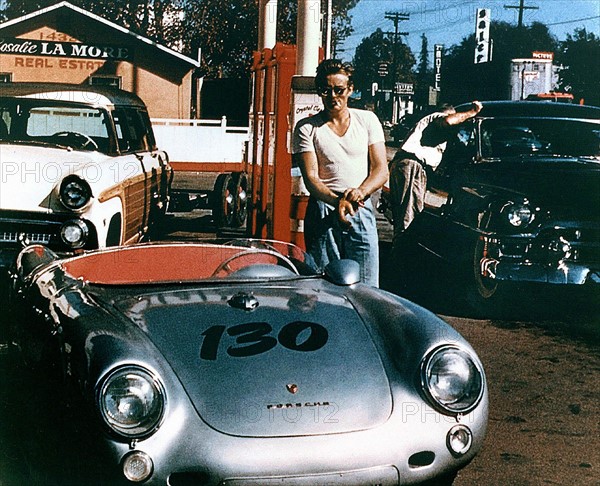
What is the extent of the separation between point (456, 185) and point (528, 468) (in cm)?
355

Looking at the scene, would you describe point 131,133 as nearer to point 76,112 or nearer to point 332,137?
point 76,112

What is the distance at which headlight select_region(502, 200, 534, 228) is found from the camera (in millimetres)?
5898

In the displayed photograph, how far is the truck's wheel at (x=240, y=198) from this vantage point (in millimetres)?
9664

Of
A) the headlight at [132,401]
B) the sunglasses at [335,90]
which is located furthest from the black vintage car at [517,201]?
the headlight at [132,401]

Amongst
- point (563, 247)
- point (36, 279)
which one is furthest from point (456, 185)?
point (36, 279)

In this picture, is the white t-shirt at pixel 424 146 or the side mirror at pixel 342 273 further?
the white t-shirt at pixel 424 146

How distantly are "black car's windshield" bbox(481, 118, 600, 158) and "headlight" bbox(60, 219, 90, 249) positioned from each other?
10.3 feet

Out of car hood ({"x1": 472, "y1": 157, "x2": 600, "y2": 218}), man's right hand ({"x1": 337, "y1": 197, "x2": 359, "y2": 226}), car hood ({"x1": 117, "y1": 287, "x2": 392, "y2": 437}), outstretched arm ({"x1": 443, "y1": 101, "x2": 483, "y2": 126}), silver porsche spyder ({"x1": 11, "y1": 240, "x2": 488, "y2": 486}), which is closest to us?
silver porsche spyder ({"x1": 11, "y1": 240, "x2": 488, "y2": 486})

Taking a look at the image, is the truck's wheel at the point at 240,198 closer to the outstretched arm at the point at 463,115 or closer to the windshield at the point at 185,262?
the outstretched arm at the point at 463,115

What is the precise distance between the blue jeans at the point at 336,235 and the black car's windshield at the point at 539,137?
2468 mm

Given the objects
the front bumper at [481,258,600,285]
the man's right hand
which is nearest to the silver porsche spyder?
the man's right hand

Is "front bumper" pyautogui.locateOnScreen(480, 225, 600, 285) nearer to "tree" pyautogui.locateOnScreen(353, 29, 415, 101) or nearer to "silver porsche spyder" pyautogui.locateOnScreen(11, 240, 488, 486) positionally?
"silver porsche spyder" pyautogui.locateOnScreen(11, 240, 488, 486)

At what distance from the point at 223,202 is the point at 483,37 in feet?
15.8

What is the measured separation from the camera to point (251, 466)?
102 inches
